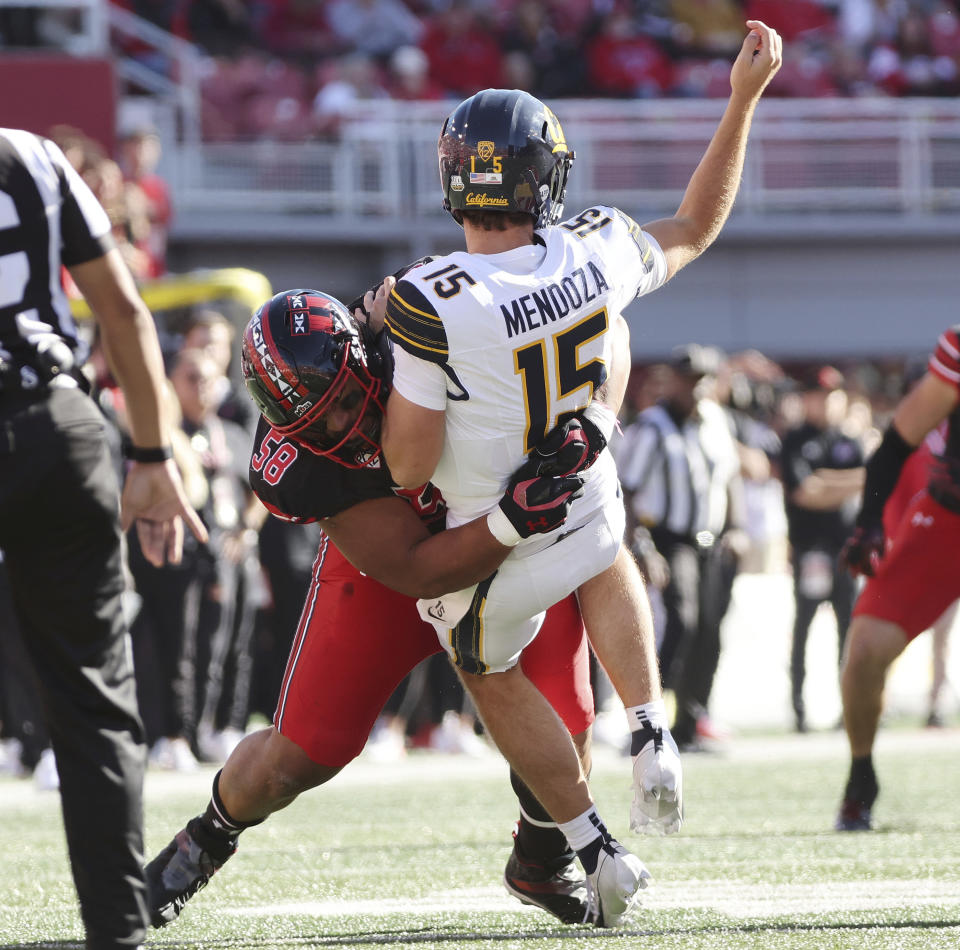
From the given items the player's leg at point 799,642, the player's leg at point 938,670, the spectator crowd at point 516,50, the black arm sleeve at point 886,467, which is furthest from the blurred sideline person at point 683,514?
the spectator crowd at point 516,50

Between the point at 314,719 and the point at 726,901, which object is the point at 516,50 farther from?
the point at 314,719

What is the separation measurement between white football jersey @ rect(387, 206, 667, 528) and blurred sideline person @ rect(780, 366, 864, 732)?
21.8ft

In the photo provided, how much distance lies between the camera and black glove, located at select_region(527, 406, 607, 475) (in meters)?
3.43

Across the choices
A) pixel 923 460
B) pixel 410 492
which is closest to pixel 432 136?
pixel 923 460

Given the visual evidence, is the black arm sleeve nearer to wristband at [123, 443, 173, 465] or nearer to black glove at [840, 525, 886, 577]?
black glove at [840, 525, 886, 577]

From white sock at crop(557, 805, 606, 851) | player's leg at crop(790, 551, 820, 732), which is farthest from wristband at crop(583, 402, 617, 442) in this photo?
player's leg at crop(790, 551, 820, 732)

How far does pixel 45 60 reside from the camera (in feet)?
39.7

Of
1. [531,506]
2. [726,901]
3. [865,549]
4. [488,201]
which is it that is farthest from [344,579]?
[865,549]

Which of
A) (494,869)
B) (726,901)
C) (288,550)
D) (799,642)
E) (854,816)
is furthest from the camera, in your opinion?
(799,642)

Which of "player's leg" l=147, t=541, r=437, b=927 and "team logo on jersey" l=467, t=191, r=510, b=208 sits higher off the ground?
"team logo on jersey" l=467, t=191, r=510, b=208

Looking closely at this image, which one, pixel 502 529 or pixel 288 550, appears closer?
pixel 502 529

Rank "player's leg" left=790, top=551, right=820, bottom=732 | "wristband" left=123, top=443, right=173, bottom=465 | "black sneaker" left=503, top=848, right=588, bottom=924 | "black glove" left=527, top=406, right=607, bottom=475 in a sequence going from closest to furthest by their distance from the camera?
"wristband" left=123, top=443, right=173, bottom=465
"black glove" left=527, top=406, right=607, bottom=475
"black sneaker" left=503, top=848, right=588, bottom=924
"player's leg" left=790, top=551, right=820, bottom=732

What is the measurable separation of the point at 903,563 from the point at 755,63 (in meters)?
1.90

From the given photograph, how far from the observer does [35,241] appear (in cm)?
278
